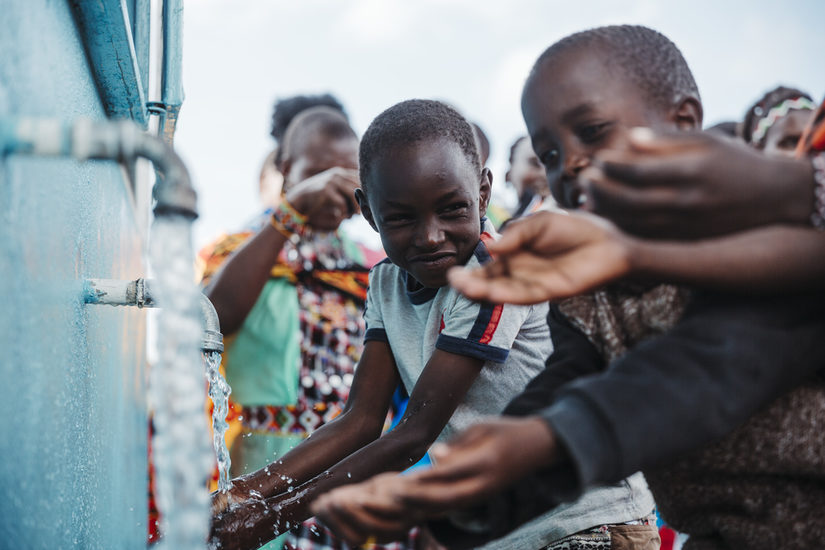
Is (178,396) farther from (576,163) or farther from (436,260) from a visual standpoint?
(436,260)

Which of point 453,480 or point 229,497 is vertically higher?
A: point 453,480

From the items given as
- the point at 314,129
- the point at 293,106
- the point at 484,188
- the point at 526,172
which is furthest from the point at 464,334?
the point at 293,106

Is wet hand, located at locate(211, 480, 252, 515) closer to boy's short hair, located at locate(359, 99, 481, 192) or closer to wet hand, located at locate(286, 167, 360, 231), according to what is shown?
boy's short hair, located at locate(359, 99, 481, 192)

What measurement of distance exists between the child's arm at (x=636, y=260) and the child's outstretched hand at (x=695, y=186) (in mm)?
20

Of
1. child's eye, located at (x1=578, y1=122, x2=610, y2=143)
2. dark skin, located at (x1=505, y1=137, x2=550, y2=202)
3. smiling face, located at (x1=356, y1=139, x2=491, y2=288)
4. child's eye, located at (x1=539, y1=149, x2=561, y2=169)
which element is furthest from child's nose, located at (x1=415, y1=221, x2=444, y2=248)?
dark skin, located at (x1=505, y1=137, x2=550, y2=202)

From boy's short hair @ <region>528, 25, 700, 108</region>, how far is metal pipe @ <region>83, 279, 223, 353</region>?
2.56 ft

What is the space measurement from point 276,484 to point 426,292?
0.58 meters

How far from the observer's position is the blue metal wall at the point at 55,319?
1.00m

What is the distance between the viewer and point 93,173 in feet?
5.61

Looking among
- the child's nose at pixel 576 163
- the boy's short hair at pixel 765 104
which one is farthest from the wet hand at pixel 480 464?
the boy's short hair at pixel 765 104

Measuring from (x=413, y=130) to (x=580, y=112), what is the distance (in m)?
0.69

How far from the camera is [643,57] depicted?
1.34m

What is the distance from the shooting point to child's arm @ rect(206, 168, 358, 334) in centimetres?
289

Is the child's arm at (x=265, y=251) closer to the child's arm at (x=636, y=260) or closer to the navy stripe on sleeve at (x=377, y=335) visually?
the navy stripe on sleeve at (x=377, y=335)
